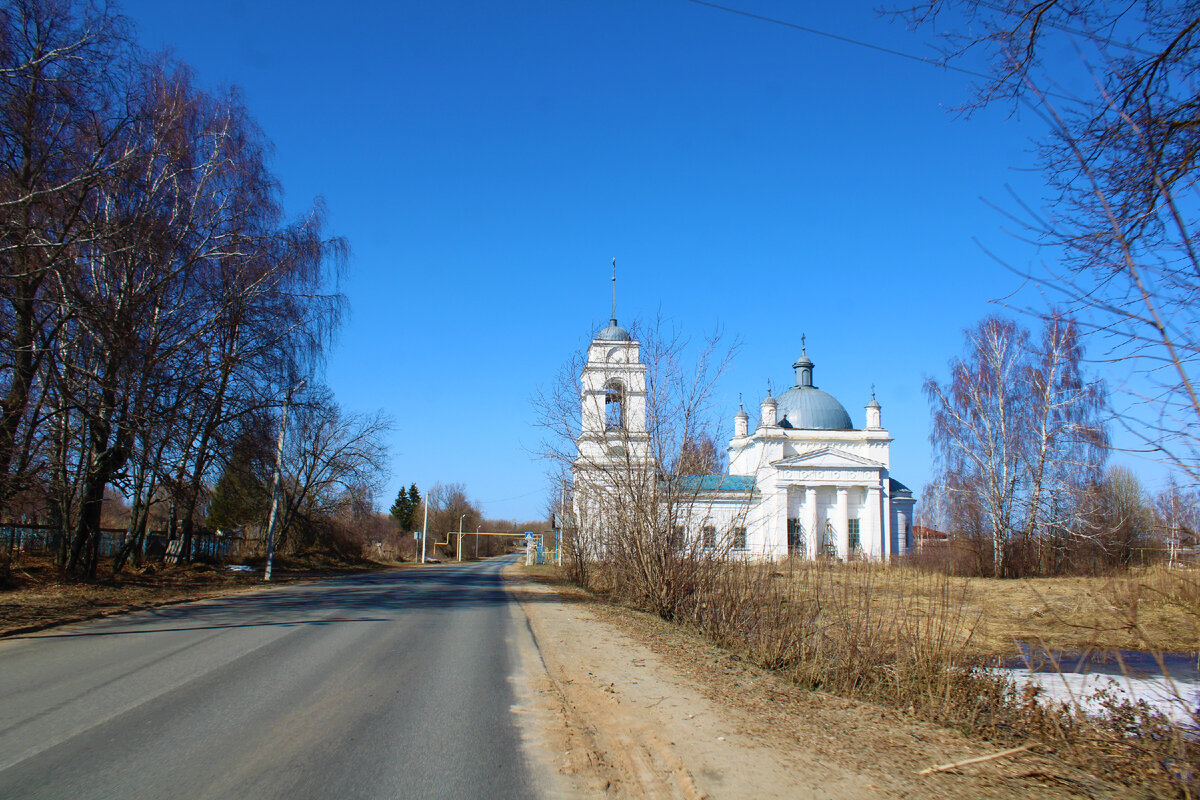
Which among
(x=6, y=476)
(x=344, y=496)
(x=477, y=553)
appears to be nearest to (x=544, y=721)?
(x=6, y=476)

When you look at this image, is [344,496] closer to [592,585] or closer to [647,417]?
[592,585]

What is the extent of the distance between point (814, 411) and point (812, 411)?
0.46 feet

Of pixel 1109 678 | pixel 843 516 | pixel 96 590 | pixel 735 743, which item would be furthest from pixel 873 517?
pixel 735 743

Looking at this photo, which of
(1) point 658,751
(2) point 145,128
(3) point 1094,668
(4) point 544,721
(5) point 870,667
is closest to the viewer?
(1) point 658,751

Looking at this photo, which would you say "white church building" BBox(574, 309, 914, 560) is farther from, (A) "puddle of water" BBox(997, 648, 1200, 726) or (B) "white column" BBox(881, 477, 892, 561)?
(A) "puddle of water" BBox(997, 648, 1200, 726)

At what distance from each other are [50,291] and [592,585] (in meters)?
15.4

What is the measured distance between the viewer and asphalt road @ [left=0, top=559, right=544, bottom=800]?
16.3 feet

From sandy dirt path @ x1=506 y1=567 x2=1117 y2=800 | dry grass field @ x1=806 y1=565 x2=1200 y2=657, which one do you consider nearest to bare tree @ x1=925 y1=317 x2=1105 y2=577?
dry grass field @ x1=806 y1=565 x2=1200 y2=657

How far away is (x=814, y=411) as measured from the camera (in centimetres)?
5650

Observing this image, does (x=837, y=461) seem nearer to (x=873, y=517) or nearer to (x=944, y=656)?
(x=873, y=517)

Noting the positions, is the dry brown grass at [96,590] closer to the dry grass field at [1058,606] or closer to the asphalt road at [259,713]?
the asphalt road at [259,713]

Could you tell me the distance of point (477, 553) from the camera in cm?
8562

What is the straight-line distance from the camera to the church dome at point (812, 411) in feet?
184

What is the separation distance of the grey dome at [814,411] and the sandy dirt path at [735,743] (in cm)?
4839
